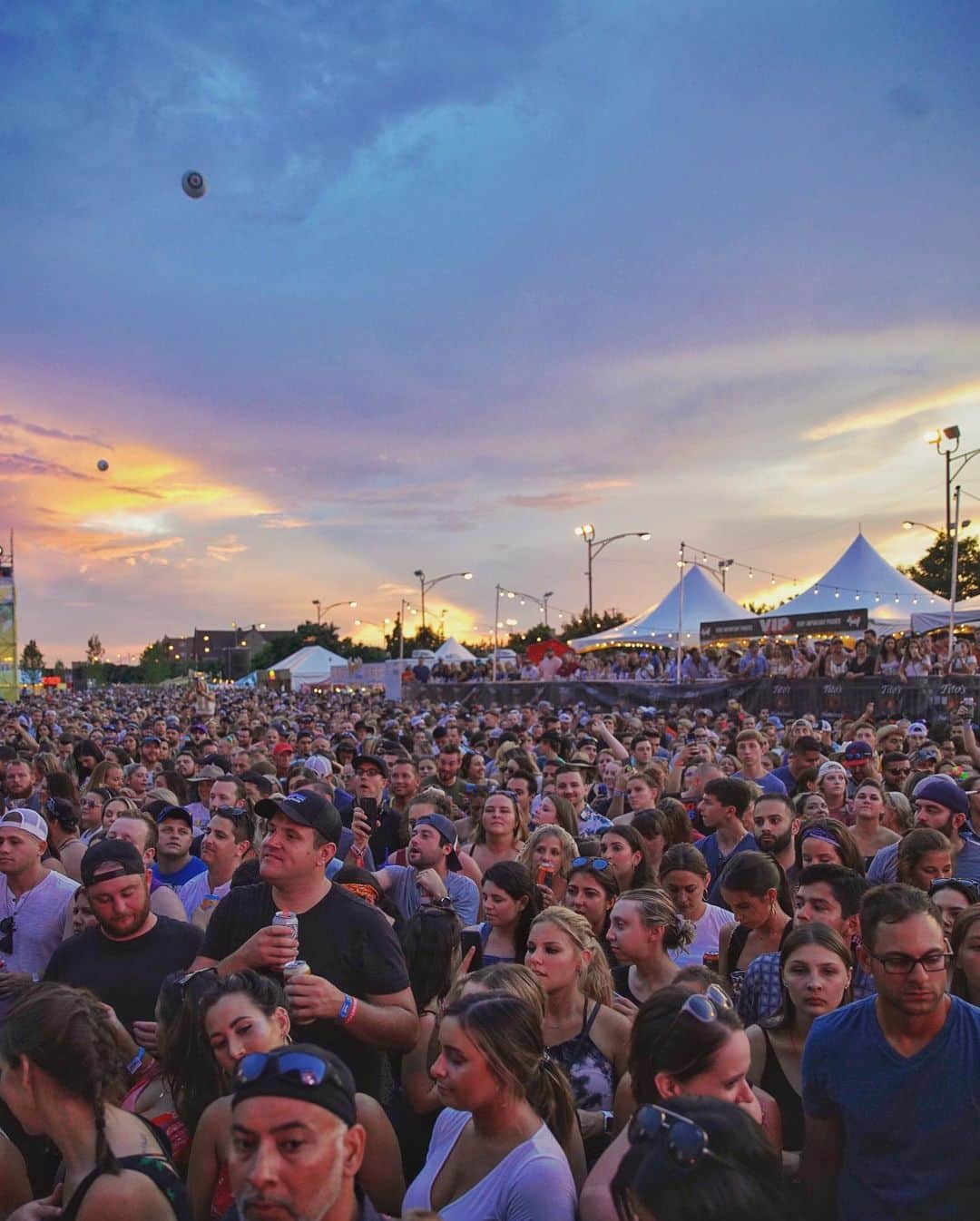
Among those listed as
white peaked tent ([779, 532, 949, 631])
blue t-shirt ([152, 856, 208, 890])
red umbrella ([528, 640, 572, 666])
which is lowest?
blue t-shirt ([152, 856, 208, 890])

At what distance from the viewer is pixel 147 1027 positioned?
3631 mm

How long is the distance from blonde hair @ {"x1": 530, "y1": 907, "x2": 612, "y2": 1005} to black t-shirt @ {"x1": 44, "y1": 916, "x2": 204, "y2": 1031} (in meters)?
1.58

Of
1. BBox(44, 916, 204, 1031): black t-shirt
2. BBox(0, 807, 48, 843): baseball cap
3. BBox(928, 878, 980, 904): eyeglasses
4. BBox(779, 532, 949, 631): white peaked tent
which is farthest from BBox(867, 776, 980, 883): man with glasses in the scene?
BBox(779, 532, 949, 631): white peaked tent

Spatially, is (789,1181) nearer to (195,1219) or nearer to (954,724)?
(195,1219)

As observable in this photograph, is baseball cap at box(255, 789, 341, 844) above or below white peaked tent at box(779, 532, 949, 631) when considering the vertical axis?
below

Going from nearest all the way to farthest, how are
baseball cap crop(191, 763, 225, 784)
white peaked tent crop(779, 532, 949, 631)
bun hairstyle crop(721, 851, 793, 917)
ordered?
bun hairstyle crop(721, 851, 793, 917)
baseball cap crop(191, 763, 225, 784)
white peaked tent crop(779, 532, 949, 631)

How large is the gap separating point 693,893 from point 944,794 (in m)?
1.99

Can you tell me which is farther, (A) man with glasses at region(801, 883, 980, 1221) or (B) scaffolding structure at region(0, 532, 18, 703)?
(B) scaffolding structure at region(0, 532, 18, 703)

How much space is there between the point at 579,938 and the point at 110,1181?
187cm

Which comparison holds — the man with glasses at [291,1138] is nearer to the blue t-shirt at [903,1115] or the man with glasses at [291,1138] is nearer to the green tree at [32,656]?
the blue t-shirt at [903,1115]

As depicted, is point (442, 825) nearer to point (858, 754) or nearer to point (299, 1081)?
point (299, 1081)

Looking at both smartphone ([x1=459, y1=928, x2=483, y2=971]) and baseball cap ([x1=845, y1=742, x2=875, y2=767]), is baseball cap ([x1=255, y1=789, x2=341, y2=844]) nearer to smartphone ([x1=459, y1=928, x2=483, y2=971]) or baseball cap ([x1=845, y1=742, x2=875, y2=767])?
smartphone ([x1=459, y1=928, x2=483, y2=971])

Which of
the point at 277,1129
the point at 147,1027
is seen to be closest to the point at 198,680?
A: the point at 147,1027

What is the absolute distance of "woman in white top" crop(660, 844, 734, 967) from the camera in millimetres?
5176
